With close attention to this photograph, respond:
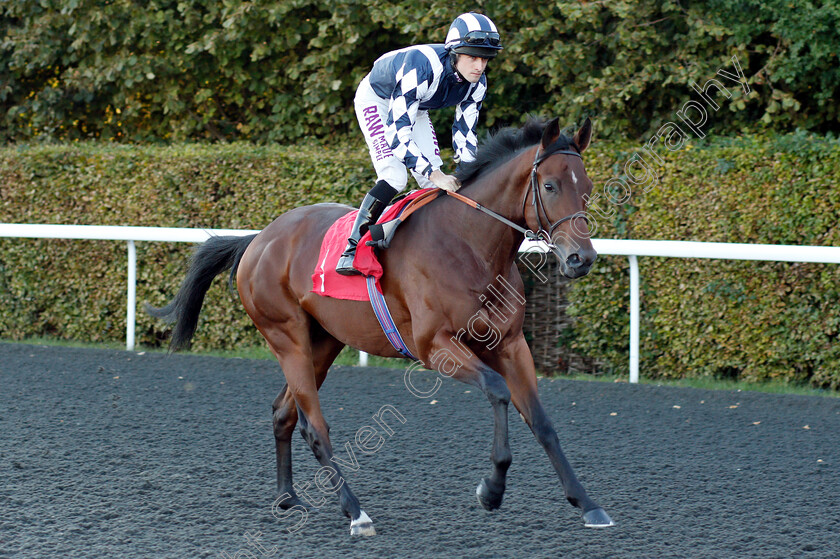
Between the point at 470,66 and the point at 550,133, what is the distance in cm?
51

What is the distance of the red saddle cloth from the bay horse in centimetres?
5

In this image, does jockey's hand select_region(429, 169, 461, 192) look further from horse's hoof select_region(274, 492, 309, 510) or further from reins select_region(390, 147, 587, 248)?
horse's hoof select_region(274, 492, 309, 510)

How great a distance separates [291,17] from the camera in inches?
348

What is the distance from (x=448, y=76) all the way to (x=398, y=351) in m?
1.18

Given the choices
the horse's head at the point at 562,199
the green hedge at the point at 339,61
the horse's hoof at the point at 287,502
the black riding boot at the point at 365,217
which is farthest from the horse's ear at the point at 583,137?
the green hedge at the point at 339,61

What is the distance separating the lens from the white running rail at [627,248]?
5.66 m

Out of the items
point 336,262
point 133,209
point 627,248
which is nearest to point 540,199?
point 336,262

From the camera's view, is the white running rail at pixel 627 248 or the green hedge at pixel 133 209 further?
the green hedge at pixel 133 209

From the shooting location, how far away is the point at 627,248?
20.3 feet

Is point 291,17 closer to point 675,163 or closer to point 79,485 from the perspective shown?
point 675,163

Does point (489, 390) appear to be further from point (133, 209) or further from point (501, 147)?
point (133, 209)

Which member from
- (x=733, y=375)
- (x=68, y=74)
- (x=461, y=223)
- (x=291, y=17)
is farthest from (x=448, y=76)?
(x=68, y=74)

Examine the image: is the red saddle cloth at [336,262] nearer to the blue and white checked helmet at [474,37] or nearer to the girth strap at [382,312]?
the girth strap at [382,312]

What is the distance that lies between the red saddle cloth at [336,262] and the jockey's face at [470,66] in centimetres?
51
